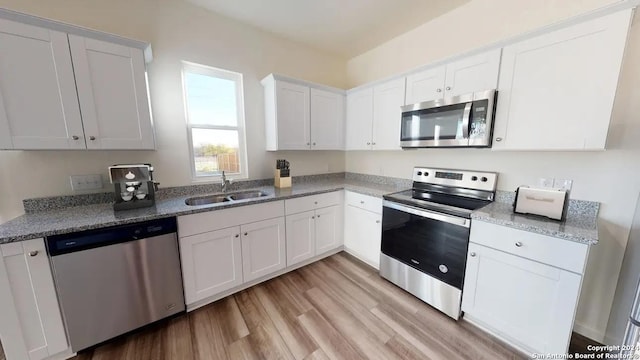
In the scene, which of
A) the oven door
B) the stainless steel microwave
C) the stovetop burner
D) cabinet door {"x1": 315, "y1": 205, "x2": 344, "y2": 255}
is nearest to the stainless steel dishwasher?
cabinet door {"x1": 315, "y1": 205, "x2": 344, "y2": 255}

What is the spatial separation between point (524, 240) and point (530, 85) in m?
1.07

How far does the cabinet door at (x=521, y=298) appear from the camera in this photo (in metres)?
1.26

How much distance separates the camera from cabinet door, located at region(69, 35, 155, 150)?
1489mm

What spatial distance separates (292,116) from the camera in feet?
8.32

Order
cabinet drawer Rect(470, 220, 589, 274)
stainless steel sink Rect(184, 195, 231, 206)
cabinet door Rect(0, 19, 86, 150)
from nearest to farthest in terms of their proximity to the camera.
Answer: cabinet drawer Rect(470, 220, 589, 274)
cabinet door Rect(0, 19, 86, 150)
stainless steel sink Rect(184, 195, 231, 206)

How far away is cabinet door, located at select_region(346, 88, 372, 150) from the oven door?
97 centimetres

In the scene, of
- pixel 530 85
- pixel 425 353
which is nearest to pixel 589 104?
pixel 530 85

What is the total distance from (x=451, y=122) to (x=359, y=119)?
116 cm

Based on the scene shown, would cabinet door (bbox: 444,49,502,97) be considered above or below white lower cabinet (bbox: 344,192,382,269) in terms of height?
above

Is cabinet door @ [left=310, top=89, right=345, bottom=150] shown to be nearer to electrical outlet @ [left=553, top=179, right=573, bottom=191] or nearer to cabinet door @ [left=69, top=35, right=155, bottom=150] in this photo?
cabinet door @ [left=69, top=35, right=155, bottom=150]

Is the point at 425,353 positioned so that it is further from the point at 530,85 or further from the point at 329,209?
the point at 530,85

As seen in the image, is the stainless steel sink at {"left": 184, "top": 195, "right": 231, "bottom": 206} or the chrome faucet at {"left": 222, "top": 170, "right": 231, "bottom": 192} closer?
the stainless steel sink at {"left": 184, "top": 195, "right": 231, "bottom": 206}

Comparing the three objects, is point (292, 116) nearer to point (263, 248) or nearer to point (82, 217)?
point (263, 248)

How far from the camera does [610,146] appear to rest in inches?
55.9
